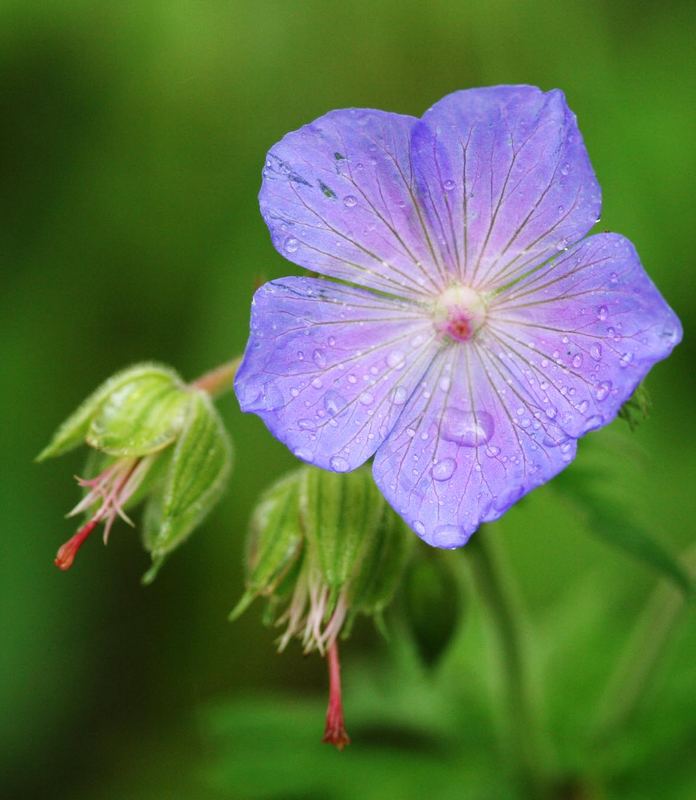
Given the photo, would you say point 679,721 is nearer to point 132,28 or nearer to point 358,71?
point 358,71

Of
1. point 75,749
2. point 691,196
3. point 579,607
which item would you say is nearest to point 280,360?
point 579,607

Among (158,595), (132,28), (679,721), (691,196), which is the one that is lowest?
(679,721)

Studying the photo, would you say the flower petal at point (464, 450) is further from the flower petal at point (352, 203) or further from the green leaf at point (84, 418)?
the green leaf at point (84, 418)

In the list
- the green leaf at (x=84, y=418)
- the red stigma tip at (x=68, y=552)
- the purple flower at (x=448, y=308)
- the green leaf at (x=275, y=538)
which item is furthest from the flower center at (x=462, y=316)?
the red stigma tip at (x=68, y=552)

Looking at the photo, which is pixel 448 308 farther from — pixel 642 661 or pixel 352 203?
pixel 642 661

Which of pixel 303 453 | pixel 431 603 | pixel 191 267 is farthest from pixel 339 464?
pixel 191 267

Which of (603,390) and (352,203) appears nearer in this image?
(603,390)
